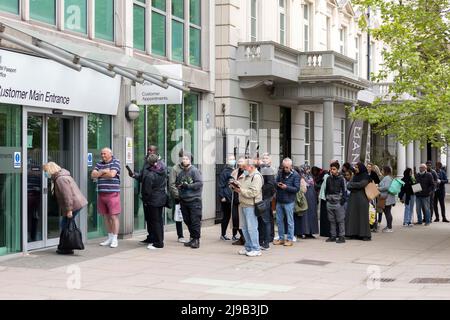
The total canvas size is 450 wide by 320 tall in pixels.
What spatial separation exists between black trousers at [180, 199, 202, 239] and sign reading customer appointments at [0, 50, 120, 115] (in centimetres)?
260

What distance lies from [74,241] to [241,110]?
934cm

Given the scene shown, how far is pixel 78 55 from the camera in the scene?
39.7 feet

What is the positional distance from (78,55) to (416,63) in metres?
7.22

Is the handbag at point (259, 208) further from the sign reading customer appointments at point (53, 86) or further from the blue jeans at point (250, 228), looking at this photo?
the sign reading customer appointments at point (53, 86)

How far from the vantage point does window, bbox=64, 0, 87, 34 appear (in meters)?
13.7

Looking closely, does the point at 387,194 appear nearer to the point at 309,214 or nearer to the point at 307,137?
the point at 309,214

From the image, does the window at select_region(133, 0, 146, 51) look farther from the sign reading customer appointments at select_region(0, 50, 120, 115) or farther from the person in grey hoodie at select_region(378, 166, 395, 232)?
the person in grey hoodie at select_region(378, 166, 395, 232)

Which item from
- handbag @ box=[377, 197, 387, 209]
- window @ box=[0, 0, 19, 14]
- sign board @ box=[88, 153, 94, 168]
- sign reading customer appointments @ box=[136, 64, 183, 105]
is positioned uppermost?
window @ box=[0, 0, 19, 14]

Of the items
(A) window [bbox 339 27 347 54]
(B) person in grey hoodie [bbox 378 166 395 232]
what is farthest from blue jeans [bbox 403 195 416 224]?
(A) window [bbox 339 27 347 54]

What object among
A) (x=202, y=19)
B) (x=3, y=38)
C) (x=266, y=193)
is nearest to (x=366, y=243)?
(x=266, y=193)

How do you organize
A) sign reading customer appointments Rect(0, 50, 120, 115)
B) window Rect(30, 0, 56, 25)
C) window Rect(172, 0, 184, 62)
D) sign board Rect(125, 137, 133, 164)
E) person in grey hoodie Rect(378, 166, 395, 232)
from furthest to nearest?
1. person in grey hoodie Rect(378, 166, 395, 232)
2. window Rect(172, 0, 184, 62)
3. sign board Rect(125, 137, 133, 164)
4. window Rect(30, 0, 56, 25)
5. sign reading customer appointments Rect(0, 50, 120, 115)

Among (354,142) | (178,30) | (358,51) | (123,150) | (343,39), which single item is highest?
(343,39)

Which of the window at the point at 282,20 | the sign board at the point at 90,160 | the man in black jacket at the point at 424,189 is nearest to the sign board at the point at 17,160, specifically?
the sign board at the point at 90,160

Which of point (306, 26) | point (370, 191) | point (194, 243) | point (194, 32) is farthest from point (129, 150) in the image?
point (306, 26)
